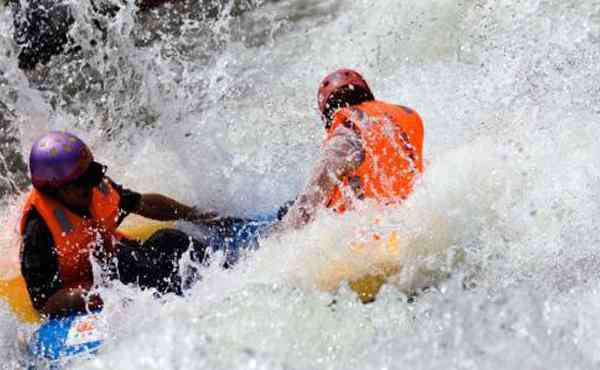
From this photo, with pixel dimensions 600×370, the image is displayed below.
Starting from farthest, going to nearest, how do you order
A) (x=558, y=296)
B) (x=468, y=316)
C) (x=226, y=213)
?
(x=226, y=213) < (x=558, y=296) < (x=468, y=316)

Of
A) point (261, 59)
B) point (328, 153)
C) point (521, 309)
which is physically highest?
point (328, 153)

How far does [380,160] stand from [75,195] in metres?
1.49

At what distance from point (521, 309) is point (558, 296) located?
1.12 ft

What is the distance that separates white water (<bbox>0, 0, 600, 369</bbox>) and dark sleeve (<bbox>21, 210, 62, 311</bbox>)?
0.86 ft

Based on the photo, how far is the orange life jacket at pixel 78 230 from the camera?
385 centimetres

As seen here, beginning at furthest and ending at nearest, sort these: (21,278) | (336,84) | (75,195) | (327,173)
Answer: (21,278) → (336,84) → (75,195) → (327,173)

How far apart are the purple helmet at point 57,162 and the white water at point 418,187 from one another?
0.62 meters

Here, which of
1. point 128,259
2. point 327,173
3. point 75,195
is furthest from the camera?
point 128,259

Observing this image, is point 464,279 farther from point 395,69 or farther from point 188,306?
point 395,69

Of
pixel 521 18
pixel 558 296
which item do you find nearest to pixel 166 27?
pixel 521 18

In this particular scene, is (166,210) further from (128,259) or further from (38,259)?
(38,259)

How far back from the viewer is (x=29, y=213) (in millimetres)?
3859

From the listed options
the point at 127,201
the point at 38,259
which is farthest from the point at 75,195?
the point at 127,201

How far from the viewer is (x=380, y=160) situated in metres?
3.81
